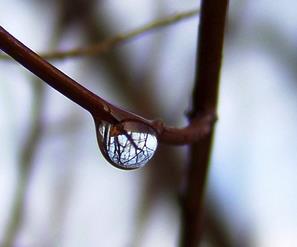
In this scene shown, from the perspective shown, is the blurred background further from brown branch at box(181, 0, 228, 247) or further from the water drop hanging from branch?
the water drop hanging from branch

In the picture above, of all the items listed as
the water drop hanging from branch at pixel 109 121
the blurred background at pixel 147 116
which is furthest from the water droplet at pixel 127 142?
the blurred background at pixel 147 116

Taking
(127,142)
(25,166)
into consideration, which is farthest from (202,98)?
(25,166)

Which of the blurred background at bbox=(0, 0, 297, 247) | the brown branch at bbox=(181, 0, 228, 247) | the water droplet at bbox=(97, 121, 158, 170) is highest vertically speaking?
the blurred background at bbox=(0, 0, 297, 247)

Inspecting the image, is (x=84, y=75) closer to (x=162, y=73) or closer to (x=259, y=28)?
(x=162, y=73)

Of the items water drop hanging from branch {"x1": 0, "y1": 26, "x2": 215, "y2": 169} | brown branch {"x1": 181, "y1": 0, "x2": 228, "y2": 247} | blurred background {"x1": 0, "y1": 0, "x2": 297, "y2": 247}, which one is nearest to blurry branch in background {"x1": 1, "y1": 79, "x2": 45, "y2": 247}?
blurred background {"x1": 0, "y1": 0, "x2": 297, "y2": 247}

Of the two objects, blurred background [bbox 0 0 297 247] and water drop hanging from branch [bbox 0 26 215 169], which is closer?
water drop hanging from branch [bbox 0 26 215 169]

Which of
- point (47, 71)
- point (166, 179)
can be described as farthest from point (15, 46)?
point (166, 179)

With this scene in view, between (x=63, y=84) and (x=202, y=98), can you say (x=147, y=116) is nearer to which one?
(x=202, y=98)
